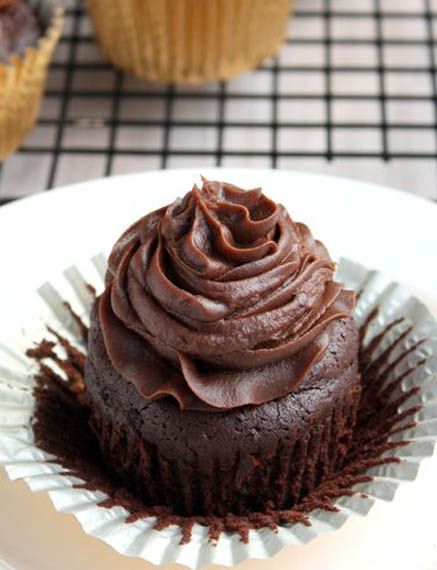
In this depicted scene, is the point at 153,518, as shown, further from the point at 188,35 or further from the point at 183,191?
the point at 188,35

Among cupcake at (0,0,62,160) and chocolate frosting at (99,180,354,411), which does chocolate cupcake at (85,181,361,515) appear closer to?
chocolate frosting at (99,180,354,411)

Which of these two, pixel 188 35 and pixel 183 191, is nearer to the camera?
pixel 183 191

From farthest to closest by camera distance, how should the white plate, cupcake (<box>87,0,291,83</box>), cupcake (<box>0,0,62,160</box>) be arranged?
cupcake (<box>87,0,291,83</box>) → cupcake (<box>0,0,62,160</box>) → the white plate

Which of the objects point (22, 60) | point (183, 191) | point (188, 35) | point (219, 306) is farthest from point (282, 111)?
point (219, 306)

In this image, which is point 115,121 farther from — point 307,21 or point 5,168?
point 307,21

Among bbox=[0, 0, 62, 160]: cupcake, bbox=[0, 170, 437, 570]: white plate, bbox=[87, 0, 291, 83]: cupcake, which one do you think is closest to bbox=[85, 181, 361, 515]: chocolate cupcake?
bbox=[0, 170, 437, 570]: white plate

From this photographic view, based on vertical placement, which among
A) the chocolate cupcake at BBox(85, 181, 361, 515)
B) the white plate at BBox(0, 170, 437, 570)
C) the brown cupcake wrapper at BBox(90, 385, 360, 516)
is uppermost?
the white plate at BBox(0, 170, 437, 570)
